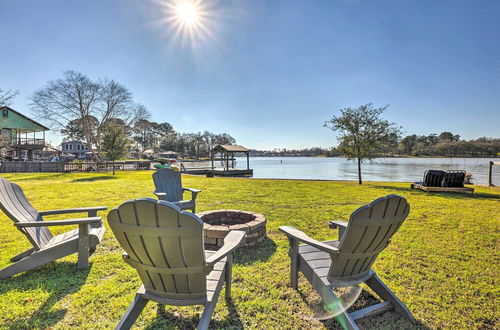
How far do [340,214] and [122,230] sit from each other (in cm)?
494

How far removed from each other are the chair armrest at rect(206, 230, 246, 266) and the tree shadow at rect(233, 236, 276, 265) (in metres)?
1.08

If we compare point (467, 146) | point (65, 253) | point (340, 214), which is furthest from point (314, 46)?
point (467, 146)

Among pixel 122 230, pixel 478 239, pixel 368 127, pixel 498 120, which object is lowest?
Result: pixel 478 239

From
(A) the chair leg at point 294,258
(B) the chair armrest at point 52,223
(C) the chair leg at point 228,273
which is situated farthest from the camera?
(B) the chair armrest at point 52,223

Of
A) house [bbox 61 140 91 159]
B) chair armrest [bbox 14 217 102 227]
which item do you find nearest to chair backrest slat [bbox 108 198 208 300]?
chair armrest [bbox 14 217 102 227]

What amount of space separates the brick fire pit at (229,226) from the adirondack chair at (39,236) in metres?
1.33

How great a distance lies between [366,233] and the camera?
167cm

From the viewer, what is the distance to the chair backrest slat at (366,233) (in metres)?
1.62

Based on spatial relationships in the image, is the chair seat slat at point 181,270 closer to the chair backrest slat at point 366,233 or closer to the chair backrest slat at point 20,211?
the chair backrest slat at point 366,233

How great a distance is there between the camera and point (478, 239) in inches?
150

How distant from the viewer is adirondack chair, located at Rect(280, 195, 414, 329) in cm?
163

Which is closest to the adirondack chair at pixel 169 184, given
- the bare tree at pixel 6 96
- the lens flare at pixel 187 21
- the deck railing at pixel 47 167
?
the lens flare at pixel 187 21

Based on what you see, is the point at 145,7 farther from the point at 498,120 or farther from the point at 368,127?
the point at 498,120

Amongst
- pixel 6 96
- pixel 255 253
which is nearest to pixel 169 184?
pixel 255 253
